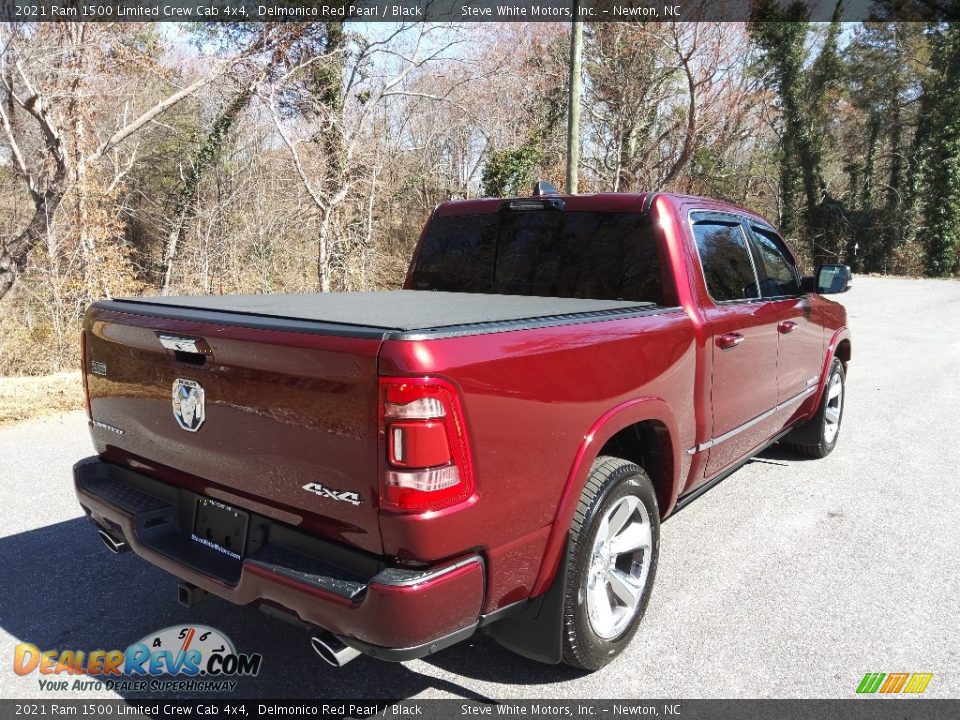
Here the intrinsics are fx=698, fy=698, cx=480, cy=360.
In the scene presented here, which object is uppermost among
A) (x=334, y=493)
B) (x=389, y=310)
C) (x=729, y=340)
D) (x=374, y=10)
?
(x=374, y=10)

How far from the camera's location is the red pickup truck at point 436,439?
207 centimetres

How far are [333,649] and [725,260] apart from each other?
2935 millimetres

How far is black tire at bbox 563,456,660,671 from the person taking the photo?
8.46 feet

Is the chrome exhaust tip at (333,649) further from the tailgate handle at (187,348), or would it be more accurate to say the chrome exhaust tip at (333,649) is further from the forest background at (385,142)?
the forest background at (385,142)

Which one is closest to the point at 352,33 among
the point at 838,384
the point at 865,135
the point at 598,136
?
the point at 598,136

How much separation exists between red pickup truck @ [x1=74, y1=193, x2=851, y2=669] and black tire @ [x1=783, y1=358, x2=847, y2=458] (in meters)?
2.10

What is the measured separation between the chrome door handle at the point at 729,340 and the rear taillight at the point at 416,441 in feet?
6.46

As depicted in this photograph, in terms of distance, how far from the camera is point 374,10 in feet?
52.2

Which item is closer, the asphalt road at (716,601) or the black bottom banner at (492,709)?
the black bottom banner at (492,709)

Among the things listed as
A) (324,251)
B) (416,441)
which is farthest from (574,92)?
(416,441)

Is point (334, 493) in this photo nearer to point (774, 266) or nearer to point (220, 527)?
point (220, 527)

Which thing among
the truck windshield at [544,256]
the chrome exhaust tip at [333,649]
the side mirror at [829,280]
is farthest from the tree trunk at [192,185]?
the chrome exhaust tip at [333,649]

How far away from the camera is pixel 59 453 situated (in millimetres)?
5613

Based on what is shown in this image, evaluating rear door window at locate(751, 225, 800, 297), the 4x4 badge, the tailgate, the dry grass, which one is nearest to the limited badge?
the tailgate
